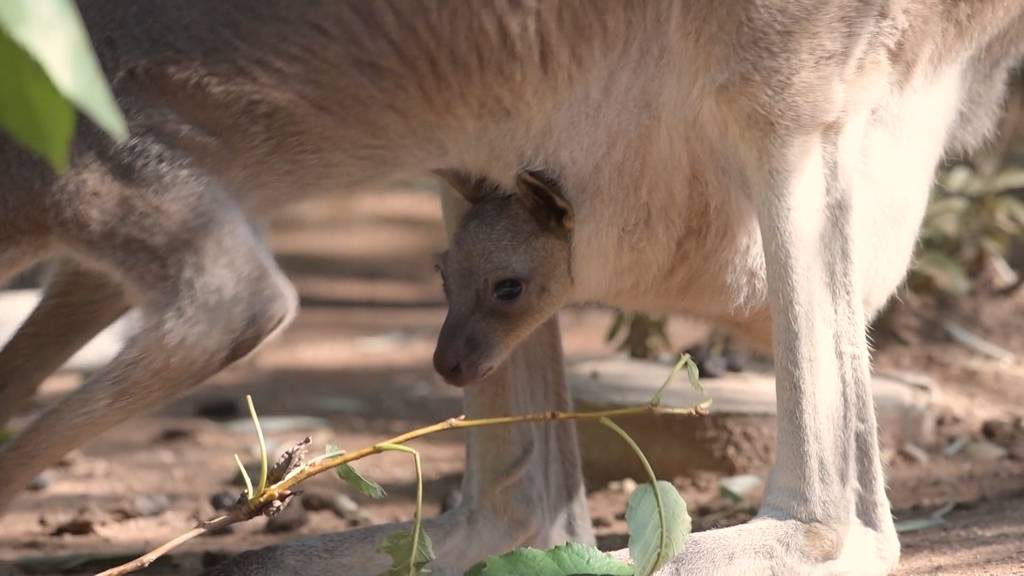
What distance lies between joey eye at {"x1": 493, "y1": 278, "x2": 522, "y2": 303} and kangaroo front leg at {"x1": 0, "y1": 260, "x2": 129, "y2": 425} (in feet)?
2.15

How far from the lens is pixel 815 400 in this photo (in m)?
2.03

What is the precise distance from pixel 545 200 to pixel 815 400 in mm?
519

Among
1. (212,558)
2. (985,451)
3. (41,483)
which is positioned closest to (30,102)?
(212,558)

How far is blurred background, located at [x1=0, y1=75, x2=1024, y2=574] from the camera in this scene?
2.80 meters

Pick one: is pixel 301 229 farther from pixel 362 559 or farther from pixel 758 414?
pixel 362 559

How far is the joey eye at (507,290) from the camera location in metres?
2.27

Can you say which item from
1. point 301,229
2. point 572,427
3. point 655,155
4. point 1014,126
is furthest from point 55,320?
point 301,229

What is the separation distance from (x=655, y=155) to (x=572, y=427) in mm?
570

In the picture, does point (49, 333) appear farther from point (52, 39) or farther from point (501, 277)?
point (52, 39)

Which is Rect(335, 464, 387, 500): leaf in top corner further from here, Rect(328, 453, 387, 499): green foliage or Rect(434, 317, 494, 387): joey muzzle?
Rect(434, 317, 494, 387): joey muzzle

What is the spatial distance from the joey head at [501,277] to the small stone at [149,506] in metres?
1.07

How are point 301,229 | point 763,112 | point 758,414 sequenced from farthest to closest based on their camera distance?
point 301,229
point 758,414
point 763,112

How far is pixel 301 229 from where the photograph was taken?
6.38 metres

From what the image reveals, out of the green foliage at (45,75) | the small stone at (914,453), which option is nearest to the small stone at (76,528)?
the small stone at (914,453)
